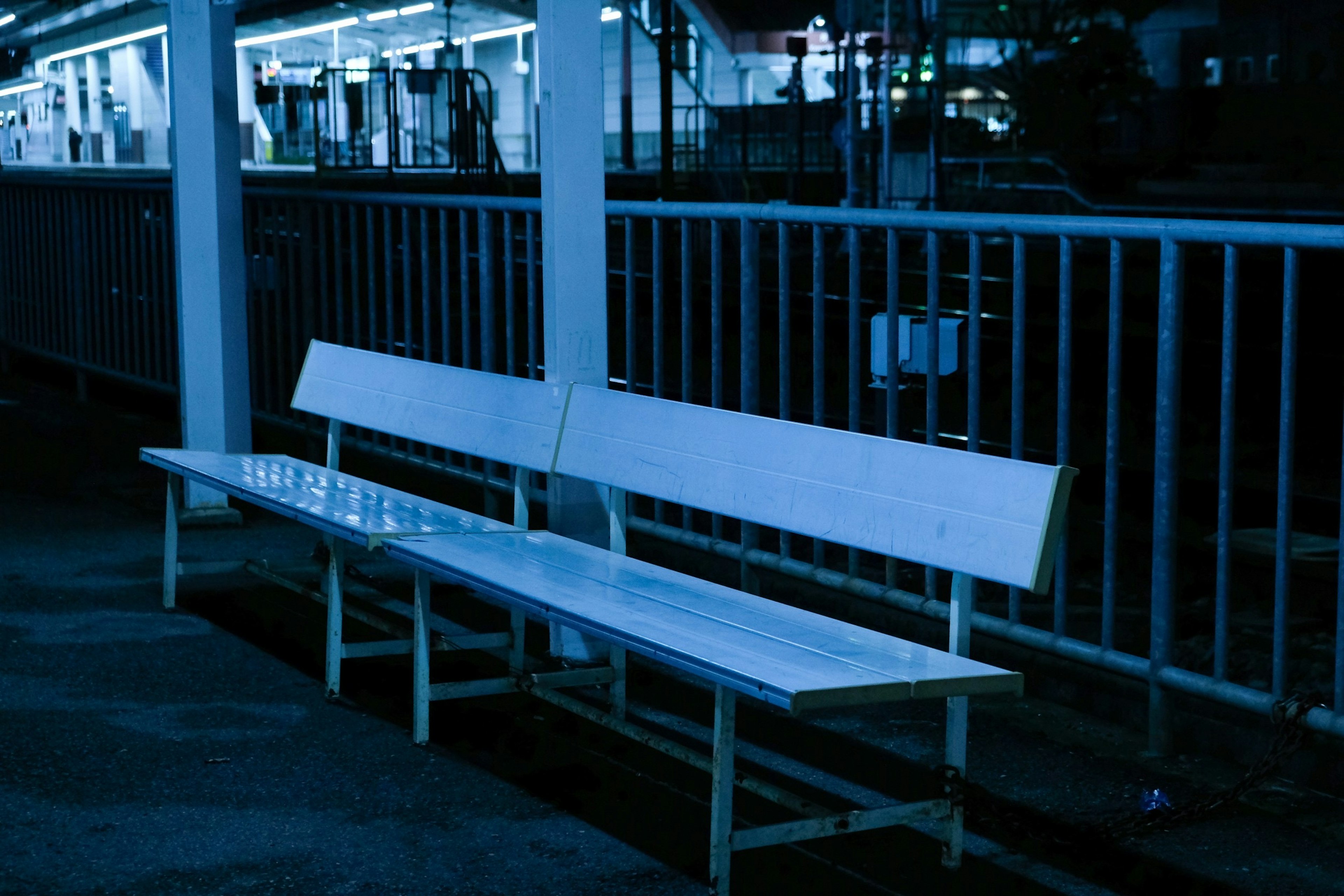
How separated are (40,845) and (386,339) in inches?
170

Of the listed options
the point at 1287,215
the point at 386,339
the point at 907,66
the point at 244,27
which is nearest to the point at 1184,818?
the point at 386,339

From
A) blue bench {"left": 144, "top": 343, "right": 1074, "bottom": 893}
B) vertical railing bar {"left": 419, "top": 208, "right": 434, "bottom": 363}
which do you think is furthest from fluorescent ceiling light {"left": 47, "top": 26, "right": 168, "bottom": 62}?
blue bench {"left": 144, "top": 343, "right": 1074, "bottom": 893}

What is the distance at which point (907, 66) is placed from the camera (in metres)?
24.3

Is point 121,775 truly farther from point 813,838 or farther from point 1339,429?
point 1339,429

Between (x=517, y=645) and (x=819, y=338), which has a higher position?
(x=819, y=338)

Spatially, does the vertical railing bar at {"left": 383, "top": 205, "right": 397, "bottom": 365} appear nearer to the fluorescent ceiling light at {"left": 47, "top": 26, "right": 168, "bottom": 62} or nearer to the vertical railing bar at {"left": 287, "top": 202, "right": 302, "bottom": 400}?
the vertical railing bar at {"left": 287, "top": 202, "right": 302, "bottom": 400}

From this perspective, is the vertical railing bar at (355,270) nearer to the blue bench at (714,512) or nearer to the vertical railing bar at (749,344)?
the blue bench at (714,512)

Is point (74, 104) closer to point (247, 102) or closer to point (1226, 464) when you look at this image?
point (247, 102)

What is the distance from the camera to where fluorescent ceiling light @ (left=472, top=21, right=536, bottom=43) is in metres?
29.2

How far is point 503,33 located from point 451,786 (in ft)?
86.2

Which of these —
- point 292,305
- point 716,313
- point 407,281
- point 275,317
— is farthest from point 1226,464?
point 275,317

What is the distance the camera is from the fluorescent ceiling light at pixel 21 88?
30266mm

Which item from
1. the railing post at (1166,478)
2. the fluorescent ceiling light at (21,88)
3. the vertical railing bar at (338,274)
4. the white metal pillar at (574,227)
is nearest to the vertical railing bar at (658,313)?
the white metal pillar at (574,227)

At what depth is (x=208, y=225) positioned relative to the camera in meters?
7.55
